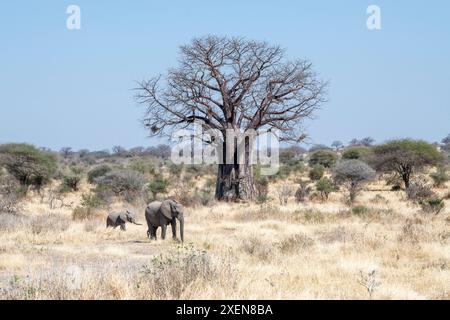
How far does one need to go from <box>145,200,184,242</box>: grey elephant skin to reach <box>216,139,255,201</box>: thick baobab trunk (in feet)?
32.4

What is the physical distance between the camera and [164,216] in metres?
13.8

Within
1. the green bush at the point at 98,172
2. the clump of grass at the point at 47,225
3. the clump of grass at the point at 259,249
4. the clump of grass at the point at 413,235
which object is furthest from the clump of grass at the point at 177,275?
the green bush at the point at 98,172

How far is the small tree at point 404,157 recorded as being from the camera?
109 ft

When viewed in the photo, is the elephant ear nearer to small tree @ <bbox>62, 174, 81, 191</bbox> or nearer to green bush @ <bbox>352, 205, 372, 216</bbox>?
green bush @ <bbox>352, 205, 372, 216</bbox>

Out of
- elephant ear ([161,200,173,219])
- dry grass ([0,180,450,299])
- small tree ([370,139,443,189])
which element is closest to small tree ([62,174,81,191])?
dry grass ([0,180,450,299])

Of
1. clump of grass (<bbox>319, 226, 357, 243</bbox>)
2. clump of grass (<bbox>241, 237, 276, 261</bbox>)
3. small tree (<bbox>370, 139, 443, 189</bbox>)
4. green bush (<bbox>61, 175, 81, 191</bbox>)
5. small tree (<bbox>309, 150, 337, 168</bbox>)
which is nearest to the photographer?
clump of grass (<bbox>241, 237, 276, 261</bbox>)

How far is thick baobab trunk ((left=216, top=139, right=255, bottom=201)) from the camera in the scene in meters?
24.2

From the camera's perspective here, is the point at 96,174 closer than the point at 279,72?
No

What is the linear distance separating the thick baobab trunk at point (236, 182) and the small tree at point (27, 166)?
12.2m

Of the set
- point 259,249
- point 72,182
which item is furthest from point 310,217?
point 72,182
